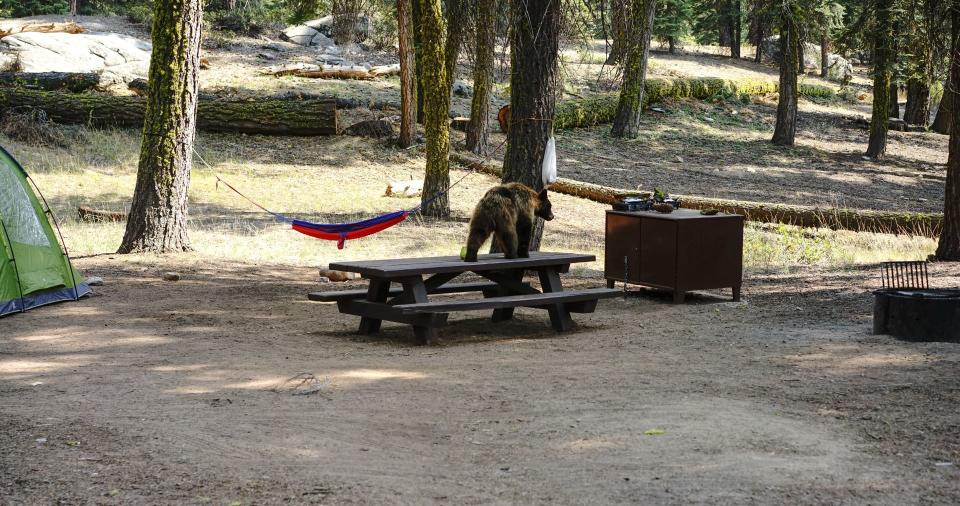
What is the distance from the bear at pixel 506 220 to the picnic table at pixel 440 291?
0.46 feet

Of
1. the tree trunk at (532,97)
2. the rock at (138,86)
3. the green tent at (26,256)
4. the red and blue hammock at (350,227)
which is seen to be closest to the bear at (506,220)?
the red and blue hammock at (350,227)

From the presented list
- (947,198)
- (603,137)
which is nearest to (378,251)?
(947,198)

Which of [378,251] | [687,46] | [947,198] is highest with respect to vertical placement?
[687,46]

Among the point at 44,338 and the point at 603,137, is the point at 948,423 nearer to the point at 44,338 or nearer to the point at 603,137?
the point at 44,338

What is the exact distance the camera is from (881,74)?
28516 millimetres

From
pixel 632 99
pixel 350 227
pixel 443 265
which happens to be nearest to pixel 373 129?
pixel 632 99

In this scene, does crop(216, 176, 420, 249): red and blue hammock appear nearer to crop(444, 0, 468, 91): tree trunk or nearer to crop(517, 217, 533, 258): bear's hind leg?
crop(517, 217, 533, 258): bear's hind leg

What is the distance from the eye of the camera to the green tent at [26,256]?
32.8 feet

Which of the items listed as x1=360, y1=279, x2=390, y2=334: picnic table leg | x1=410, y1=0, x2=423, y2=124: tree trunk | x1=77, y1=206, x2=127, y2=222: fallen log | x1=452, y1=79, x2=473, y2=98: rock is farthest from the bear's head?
x1=452, y1=79, x2=473, y2=98: rock

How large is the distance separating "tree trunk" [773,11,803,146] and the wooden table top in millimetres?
21893

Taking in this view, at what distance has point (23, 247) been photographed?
33.9ft

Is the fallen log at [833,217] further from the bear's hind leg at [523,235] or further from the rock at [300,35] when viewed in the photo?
the rock at [300,35]

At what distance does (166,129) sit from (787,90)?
72.3 feet

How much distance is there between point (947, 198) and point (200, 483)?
11364 mm
